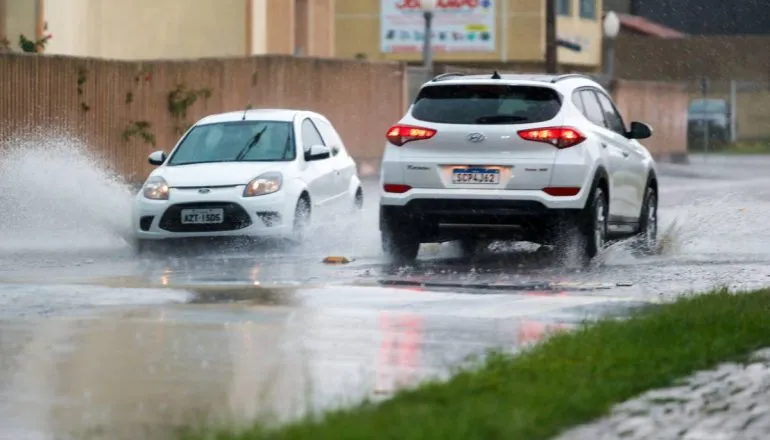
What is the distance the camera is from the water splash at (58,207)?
63.6ft

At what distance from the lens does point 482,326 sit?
11.1 meters

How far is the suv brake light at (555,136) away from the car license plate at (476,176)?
397mm

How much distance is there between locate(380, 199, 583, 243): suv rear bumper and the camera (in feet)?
51.1

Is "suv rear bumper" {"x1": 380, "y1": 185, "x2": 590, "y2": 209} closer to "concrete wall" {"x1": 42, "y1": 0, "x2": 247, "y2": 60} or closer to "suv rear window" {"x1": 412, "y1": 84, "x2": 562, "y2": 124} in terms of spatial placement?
"suv rear window" {"x1": 412, "y1": 84, "x2": 562, "y2": 124}

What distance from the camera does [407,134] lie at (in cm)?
1587

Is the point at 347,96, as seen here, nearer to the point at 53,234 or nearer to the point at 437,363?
the point at 53,234

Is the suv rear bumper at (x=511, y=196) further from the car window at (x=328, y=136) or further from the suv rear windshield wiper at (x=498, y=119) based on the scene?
the car window at (x=328, y=136)

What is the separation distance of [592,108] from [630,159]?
93 cm

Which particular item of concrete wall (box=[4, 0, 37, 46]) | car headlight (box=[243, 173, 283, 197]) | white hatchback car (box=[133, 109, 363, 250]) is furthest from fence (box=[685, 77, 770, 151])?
car headlight (box=[243, 173, 283, 197])

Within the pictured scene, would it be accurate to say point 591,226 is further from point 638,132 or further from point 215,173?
point 215,173

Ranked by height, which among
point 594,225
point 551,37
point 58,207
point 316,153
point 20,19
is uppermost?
point 20,19

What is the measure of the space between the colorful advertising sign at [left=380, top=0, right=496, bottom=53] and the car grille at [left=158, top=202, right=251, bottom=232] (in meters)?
40.0

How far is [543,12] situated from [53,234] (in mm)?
38178

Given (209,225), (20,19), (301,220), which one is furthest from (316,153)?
(20,19)
